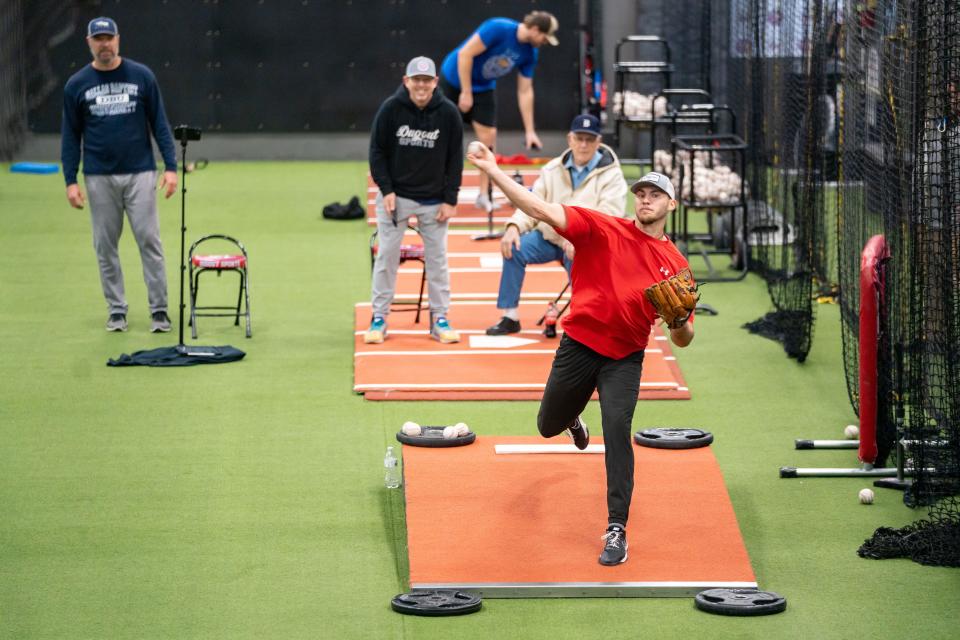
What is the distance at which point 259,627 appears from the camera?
6.34 metres

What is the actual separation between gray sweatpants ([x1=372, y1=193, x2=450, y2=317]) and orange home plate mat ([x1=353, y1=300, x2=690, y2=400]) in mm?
Answer: 330

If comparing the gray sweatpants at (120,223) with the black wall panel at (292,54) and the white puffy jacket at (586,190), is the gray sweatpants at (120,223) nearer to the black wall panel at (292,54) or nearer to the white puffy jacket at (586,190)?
the white puffy jacket at (586,190)

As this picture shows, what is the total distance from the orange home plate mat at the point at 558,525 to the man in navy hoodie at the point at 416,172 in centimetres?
294

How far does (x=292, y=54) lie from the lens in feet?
66.7

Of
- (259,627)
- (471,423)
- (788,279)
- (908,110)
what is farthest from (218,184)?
(259,627)

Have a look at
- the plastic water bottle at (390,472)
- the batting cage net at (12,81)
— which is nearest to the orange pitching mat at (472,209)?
the batting cage net at (12,81)

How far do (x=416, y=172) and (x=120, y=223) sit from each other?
7.81 feet

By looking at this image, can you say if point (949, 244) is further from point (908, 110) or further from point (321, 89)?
point (321, 89)

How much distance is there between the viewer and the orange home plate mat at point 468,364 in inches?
390

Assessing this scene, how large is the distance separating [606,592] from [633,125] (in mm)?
10679

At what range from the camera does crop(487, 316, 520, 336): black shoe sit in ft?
37.2

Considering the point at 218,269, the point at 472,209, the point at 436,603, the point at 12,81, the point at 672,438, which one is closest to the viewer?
the point at 436,603

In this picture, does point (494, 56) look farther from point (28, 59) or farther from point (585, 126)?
point (28, 59)

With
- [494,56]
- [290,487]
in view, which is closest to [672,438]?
[290,487]
